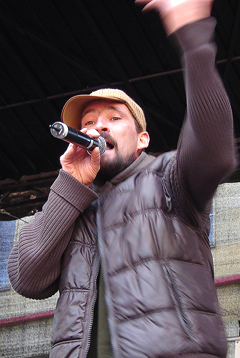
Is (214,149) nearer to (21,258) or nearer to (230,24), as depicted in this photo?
(21,258)

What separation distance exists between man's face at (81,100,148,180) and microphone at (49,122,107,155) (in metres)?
0.08

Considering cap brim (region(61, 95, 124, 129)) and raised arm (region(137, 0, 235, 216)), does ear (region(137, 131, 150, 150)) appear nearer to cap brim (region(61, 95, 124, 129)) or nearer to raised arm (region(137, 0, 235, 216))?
cap brim (region(61, 95, 124, 129))

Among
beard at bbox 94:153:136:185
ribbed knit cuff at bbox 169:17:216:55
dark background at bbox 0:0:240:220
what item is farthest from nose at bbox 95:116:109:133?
dark background at bbox 0:0:240:220

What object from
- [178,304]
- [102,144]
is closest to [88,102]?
[102,144]

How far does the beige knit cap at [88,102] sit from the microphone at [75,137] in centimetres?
23

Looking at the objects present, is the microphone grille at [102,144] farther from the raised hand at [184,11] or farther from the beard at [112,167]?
the raised hand at [184,11]

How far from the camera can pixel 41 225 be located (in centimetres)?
161

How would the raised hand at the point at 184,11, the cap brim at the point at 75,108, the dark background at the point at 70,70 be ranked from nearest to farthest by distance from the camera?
the raised hand at the point at 184,11 < the cap brim at the point at 75,108 < the dark background at the point at 70,70

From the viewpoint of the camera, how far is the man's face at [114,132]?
174cm

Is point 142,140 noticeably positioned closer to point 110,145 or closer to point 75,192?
point 110,145

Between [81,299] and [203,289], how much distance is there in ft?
1.14

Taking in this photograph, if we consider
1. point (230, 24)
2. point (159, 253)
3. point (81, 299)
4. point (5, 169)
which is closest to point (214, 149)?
point (159, 253)

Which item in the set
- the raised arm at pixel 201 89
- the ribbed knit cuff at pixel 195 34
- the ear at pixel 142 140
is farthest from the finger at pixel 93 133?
the ribbed knit cuff at pixel 195 34

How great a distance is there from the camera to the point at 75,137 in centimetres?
150
